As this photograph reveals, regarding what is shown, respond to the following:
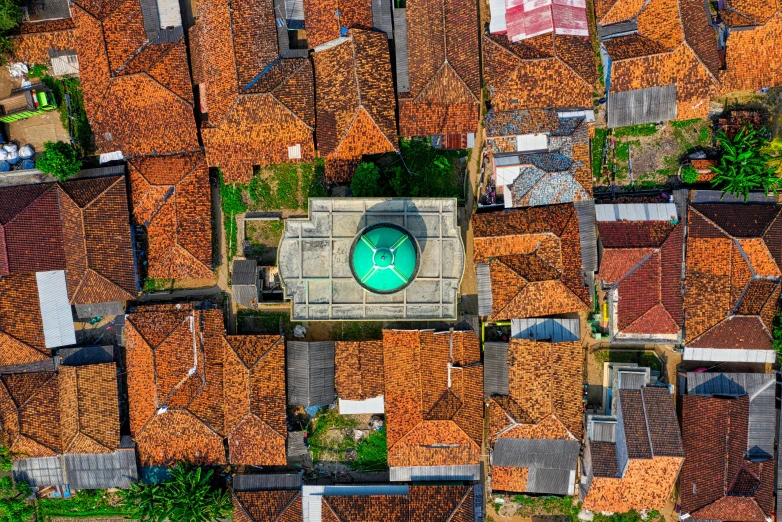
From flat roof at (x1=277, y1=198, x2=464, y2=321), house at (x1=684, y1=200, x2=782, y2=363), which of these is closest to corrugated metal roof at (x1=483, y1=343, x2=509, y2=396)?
flat roof at (x1=277, y1=198, x2=464, y2=321)

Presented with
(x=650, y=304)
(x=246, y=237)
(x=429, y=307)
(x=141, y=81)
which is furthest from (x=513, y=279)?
(x=141, y=81)

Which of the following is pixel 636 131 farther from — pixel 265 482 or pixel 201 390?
pixel 265 482

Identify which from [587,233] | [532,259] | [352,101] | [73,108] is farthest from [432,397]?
[73,108]

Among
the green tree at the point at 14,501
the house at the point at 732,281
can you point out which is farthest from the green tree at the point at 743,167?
the green tree at the point at 14,501

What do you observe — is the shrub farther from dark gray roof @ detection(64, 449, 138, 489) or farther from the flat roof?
dark gray roof @ detection(64, 449, 138, 489)

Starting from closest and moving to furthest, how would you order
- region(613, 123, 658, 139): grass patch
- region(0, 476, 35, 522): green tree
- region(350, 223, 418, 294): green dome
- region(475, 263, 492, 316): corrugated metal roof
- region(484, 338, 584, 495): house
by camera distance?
region(350, 223, 418, 294): green dome < region(484, 338, 584, 495): house < region(475, 263, 492, 316): corrugated metal roof < region(0, 476, 35, 522): green tree < region(613, 123, 658, 139): grass patch

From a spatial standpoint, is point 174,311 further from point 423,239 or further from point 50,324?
point 423,239
